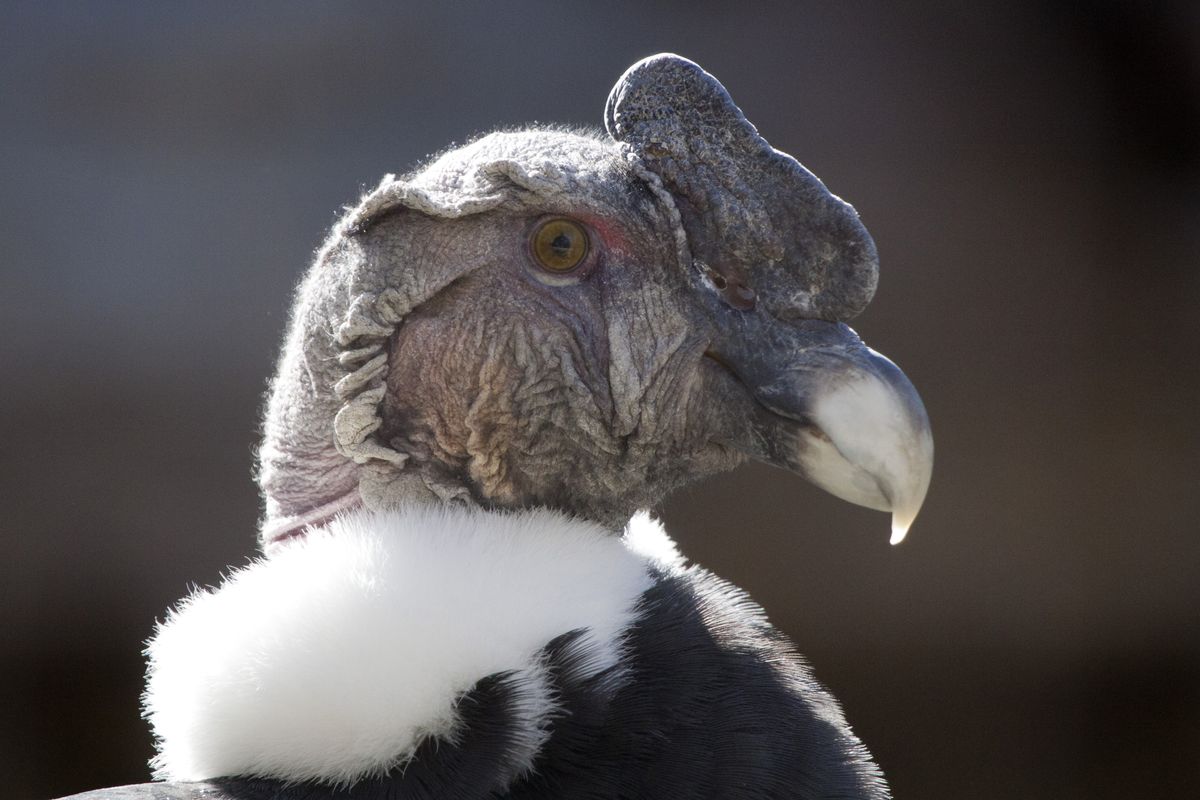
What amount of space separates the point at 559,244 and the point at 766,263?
1.20 feet

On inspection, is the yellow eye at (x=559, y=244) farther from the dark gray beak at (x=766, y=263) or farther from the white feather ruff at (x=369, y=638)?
the white feather ruff at (x=369, y=638)

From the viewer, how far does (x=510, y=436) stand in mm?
2307

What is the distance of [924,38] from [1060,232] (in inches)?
40.7

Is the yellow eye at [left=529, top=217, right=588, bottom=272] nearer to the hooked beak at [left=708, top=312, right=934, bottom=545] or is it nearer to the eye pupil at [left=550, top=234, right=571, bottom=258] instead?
the eye pupil at [left=550, top=234, right=571, bottom=258]

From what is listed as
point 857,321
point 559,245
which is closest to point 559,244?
point 559,245

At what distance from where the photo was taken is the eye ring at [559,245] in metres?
2.27

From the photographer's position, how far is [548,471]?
2.32 meters

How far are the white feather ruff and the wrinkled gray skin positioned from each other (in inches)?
6.6

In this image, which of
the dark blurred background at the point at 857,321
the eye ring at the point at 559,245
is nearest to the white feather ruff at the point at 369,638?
the eye ring at the point at 559,245

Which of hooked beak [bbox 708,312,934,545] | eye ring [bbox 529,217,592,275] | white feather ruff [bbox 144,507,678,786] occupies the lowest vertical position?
white feather ruff [bbox 144,507,678,786]

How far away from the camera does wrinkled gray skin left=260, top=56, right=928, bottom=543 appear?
2.22 meters

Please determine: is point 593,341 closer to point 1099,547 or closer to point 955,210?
point 955,210

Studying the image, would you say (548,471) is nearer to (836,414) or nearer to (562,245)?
(562,245)

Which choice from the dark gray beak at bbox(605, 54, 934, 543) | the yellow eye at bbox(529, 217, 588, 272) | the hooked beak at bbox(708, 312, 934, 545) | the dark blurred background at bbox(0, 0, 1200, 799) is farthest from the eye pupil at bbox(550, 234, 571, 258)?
the dark blurred background at bbox(0, 0, 1200, 799)
